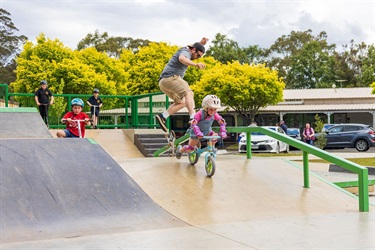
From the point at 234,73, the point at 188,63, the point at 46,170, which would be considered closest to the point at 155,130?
the point at 188,63

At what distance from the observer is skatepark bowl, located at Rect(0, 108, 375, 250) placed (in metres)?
Answer: 5.07

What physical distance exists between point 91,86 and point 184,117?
34.5ft

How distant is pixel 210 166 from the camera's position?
7781mm

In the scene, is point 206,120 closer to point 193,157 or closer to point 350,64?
point 193,157

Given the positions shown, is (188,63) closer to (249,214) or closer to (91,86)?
(249,214)

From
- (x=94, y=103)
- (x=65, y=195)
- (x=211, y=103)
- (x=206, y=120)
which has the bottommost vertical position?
(x=65, y=195)

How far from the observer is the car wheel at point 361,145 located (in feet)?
94.9

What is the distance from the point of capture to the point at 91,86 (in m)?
40.0

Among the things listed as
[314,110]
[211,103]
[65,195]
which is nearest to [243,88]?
[314,110]

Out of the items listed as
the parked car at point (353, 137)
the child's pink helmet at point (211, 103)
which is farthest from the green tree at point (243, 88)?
the child's pink helmet at point (211, 103)

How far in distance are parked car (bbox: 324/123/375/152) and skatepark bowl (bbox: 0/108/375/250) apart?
21.8 m

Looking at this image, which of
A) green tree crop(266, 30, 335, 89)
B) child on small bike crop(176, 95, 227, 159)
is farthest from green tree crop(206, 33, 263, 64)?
child on small bike crop(176, 95, 227, 159)

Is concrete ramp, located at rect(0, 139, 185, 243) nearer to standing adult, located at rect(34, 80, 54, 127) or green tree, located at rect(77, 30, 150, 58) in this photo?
standing adult, located at rect(34, 80, 54, 127)

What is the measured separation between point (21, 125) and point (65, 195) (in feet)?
12.3
